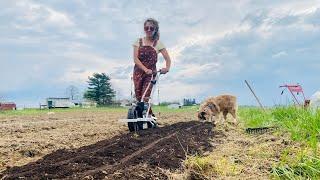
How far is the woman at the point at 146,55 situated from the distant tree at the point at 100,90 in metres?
76.2

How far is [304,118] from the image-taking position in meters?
8.40

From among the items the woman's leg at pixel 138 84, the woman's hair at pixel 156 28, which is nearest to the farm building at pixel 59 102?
the woman's leg at pixel 138 84

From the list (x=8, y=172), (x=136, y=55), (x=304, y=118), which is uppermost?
(x=136, y=55)

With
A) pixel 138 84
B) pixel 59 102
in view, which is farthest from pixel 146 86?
pixel 59 102

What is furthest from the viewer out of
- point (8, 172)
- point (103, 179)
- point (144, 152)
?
point (144, 152)

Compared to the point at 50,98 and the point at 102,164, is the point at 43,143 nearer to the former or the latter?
the point at 102,164

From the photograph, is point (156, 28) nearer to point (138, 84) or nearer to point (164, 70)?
point (164, 70)

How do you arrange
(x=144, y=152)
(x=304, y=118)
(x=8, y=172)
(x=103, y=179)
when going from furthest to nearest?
(x=304, y=118)
(x=144, y=152)
(x=8, y=172)
(x=103, y=179)

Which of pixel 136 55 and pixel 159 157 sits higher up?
pixel 136 55

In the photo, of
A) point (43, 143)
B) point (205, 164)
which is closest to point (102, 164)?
point (205, 164)

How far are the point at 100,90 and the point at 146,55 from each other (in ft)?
258

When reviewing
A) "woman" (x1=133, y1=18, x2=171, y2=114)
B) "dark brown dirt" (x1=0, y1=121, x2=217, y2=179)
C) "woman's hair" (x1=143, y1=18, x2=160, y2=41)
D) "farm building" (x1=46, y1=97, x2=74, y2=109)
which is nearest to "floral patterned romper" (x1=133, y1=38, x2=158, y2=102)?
"woman" (x1=133, y1=18, x2=171, y2=114)

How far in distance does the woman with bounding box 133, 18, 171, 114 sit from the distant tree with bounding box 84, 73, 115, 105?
76.2 metres

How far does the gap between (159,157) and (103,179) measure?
1.36 metres
